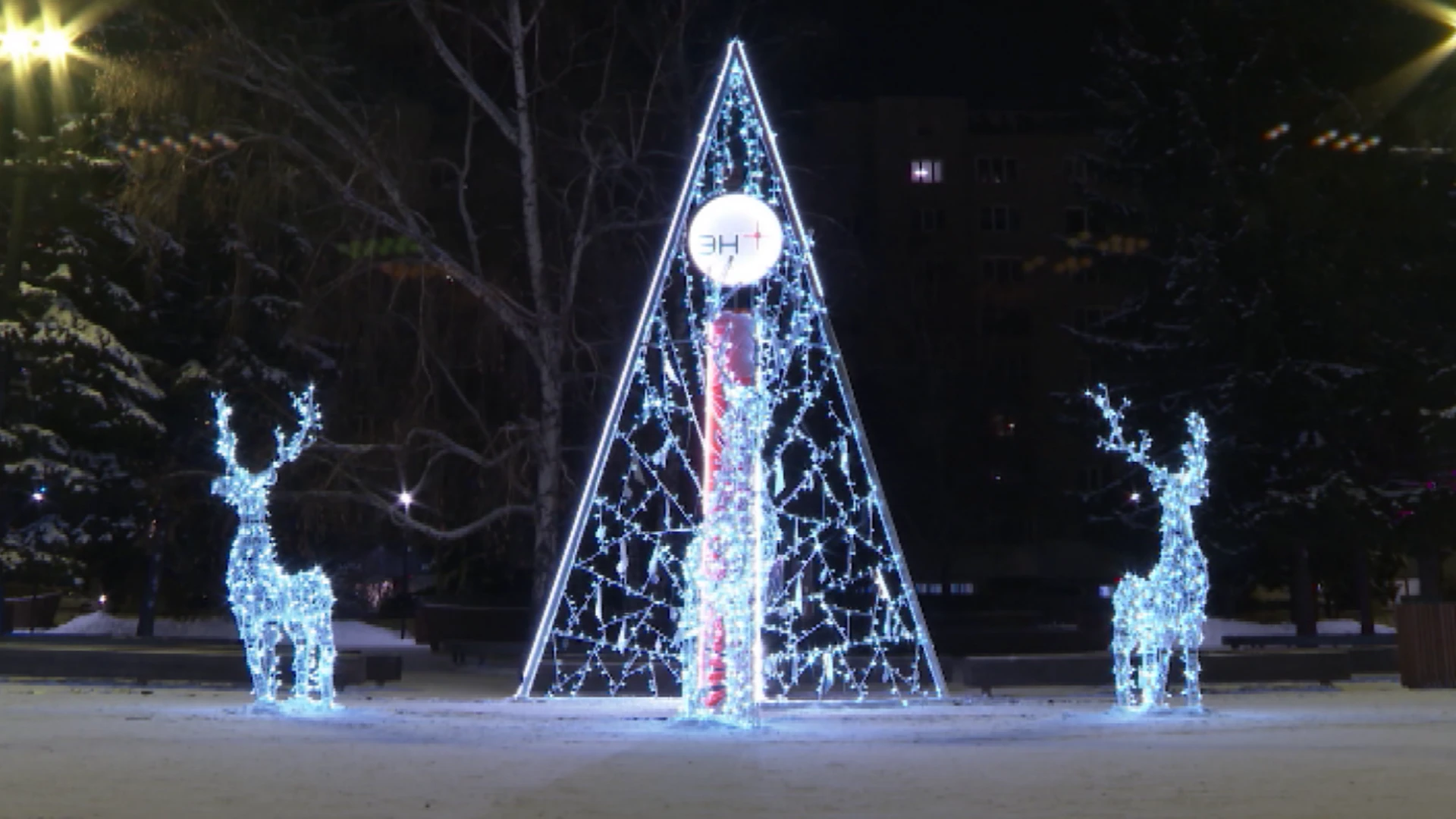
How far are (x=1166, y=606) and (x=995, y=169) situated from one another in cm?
5055

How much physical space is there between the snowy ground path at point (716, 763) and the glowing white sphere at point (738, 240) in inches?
166

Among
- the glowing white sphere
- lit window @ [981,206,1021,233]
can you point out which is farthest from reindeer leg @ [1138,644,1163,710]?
lit window @ [981,206,1021,233]

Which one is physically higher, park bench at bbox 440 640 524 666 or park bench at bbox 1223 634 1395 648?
park bench at bbox 1223 634 1395 648

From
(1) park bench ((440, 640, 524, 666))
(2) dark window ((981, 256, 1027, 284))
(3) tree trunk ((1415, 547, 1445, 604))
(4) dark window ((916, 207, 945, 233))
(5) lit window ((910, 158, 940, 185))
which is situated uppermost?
(5) lit window ((910, 158, 940, 185))

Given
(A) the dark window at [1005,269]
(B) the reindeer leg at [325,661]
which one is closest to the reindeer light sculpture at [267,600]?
(B) the reindeer leg at [325,661]

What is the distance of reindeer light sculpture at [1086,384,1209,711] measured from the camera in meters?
17.4

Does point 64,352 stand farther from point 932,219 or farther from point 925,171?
point 925,171

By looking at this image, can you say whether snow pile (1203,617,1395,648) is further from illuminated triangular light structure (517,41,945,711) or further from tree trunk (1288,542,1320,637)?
illuminated triangular light structure (517,41,945,711)

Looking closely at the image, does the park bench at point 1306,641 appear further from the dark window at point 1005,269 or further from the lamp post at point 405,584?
the dark window at point 1005,269

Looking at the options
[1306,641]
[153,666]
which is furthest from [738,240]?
[1306,641]

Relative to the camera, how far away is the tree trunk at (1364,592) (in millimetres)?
36219

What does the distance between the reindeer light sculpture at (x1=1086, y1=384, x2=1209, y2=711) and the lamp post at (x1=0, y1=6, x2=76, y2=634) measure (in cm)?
1459

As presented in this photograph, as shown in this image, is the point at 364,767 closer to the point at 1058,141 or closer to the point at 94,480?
the point at 94,480

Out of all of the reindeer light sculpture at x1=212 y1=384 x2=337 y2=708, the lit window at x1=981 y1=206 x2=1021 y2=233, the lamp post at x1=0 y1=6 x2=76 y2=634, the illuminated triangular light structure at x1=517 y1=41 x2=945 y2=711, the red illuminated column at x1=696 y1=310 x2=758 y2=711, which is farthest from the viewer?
the lit window at x1=981 y1=206 x2=1021 y2=233
